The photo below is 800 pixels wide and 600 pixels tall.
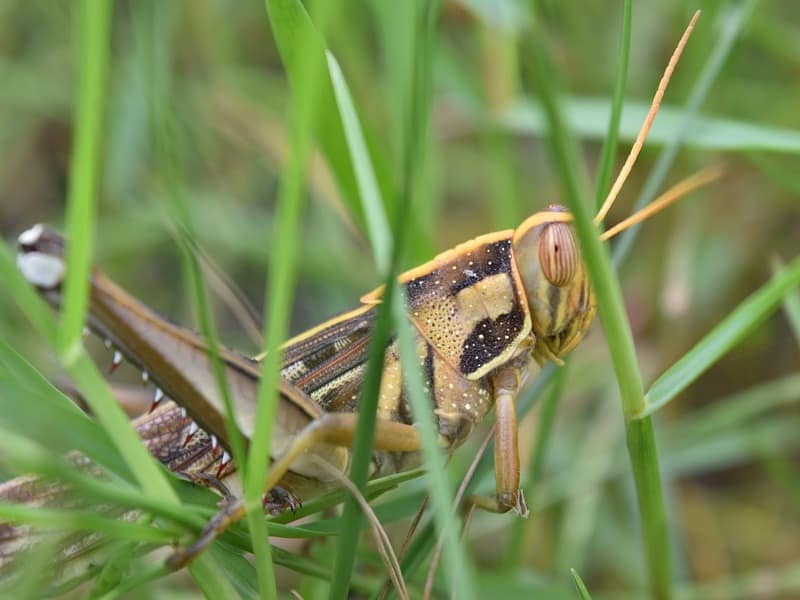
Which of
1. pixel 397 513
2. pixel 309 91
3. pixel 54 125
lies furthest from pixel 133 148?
pixel 309 91

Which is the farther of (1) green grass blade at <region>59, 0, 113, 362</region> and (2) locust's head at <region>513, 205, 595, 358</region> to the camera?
(2) locust's head at <region>513, 205, 595, 358</region>

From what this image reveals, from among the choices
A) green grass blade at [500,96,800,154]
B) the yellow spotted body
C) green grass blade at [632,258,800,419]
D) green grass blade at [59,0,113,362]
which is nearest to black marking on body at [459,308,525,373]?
the yellow spotted body

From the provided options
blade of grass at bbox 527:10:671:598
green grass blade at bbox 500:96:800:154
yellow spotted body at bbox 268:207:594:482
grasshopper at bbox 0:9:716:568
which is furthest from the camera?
green grass blade at bbox 500:96:800:154

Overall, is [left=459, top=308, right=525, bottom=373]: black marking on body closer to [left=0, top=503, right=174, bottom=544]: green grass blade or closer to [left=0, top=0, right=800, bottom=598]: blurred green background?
[left=0, top=0, right=800, bottom=598]: blurred green background

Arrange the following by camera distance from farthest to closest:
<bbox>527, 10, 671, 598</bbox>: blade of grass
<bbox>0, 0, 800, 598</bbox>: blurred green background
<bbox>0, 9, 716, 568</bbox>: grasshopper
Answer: <bbox>0, 0, 800, 598</bbox>: blurred green background → <bbox>0, 9, 716, 568</bbox>: grasshopper → <bbox>527, 10, 671, 598</bbox>: blade of grass

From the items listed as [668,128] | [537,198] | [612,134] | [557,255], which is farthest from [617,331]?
[537,198]

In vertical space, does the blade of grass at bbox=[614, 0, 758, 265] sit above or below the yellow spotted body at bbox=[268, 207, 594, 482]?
above

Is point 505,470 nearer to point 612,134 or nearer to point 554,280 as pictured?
point 554,280
